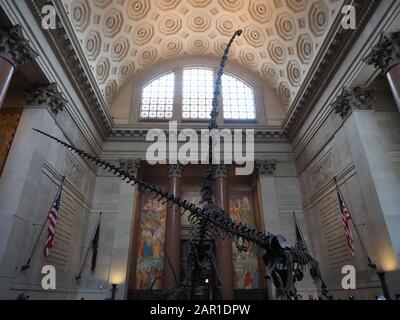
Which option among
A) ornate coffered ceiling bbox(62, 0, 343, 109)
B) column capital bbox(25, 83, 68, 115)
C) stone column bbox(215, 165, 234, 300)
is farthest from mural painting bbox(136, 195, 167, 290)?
column capital bbox(25, 83, 68, 115)

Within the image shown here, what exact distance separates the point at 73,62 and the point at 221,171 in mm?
7618

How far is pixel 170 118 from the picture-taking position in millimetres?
14117

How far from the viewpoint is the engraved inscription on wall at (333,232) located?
887 centimetres

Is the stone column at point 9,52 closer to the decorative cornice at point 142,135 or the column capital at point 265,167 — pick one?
the decorative cornice at point 142,135

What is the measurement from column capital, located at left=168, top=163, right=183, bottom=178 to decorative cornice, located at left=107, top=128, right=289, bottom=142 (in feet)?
6.30

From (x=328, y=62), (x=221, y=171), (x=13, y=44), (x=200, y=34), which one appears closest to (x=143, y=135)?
(x=221, y=171)

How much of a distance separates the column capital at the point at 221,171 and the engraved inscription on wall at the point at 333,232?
14.7 feet

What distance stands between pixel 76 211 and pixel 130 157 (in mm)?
3691

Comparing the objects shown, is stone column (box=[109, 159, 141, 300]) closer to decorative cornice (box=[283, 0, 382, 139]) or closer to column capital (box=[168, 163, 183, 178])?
column capital (box=[168, 163, 183, 178])

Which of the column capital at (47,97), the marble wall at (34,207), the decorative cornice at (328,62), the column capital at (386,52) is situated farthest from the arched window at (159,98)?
the column capital at (386,52)

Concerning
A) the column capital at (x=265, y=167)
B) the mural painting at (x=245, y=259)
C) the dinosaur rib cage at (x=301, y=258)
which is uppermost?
the column capital at (x=265, y=167)

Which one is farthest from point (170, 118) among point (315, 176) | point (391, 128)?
point (391, 128)

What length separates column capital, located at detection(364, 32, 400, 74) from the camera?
A: 6367 mm
